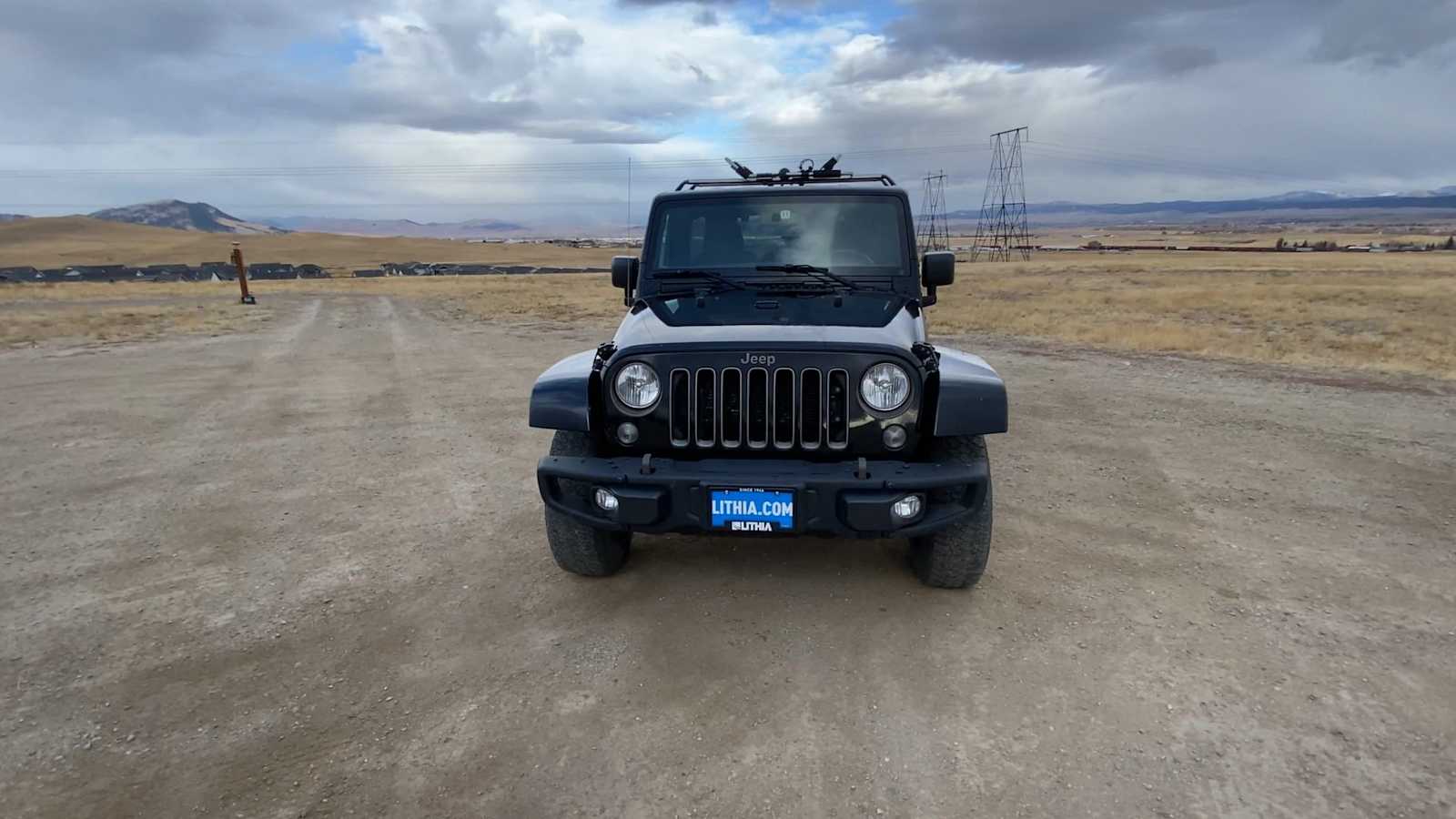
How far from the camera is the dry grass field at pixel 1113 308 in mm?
13695

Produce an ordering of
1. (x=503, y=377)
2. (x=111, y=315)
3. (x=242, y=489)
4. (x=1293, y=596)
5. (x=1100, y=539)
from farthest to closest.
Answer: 1. (x=111, y=315)
2. (x=503, y=377)
3. (x=242, y=489)
4. (x=1100, y=539)
5. (x=1293, y=596)

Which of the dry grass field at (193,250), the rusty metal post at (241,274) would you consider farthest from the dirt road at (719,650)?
the dry grass field at (193,250)

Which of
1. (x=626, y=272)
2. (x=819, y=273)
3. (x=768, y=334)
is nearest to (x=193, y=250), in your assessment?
(x=626, y=272)

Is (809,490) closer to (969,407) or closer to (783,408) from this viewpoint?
(783,408)

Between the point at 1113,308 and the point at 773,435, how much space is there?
19.6 m

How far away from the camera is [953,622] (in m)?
3.86

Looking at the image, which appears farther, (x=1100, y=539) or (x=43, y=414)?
(x=43, y=414)

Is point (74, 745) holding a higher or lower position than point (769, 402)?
lower

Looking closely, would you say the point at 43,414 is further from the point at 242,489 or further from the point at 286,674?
the point at 286,674

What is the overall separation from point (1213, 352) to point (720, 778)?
42.0 feet

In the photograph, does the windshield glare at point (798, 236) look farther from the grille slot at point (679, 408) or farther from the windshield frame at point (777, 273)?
the grille slot at point (679, 408)

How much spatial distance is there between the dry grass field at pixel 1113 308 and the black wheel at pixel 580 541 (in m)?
11.4

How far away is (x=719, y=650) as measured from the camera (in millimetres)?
3650

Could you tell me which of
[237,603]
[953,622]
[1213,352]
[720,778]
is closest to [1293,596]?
[953,622]
